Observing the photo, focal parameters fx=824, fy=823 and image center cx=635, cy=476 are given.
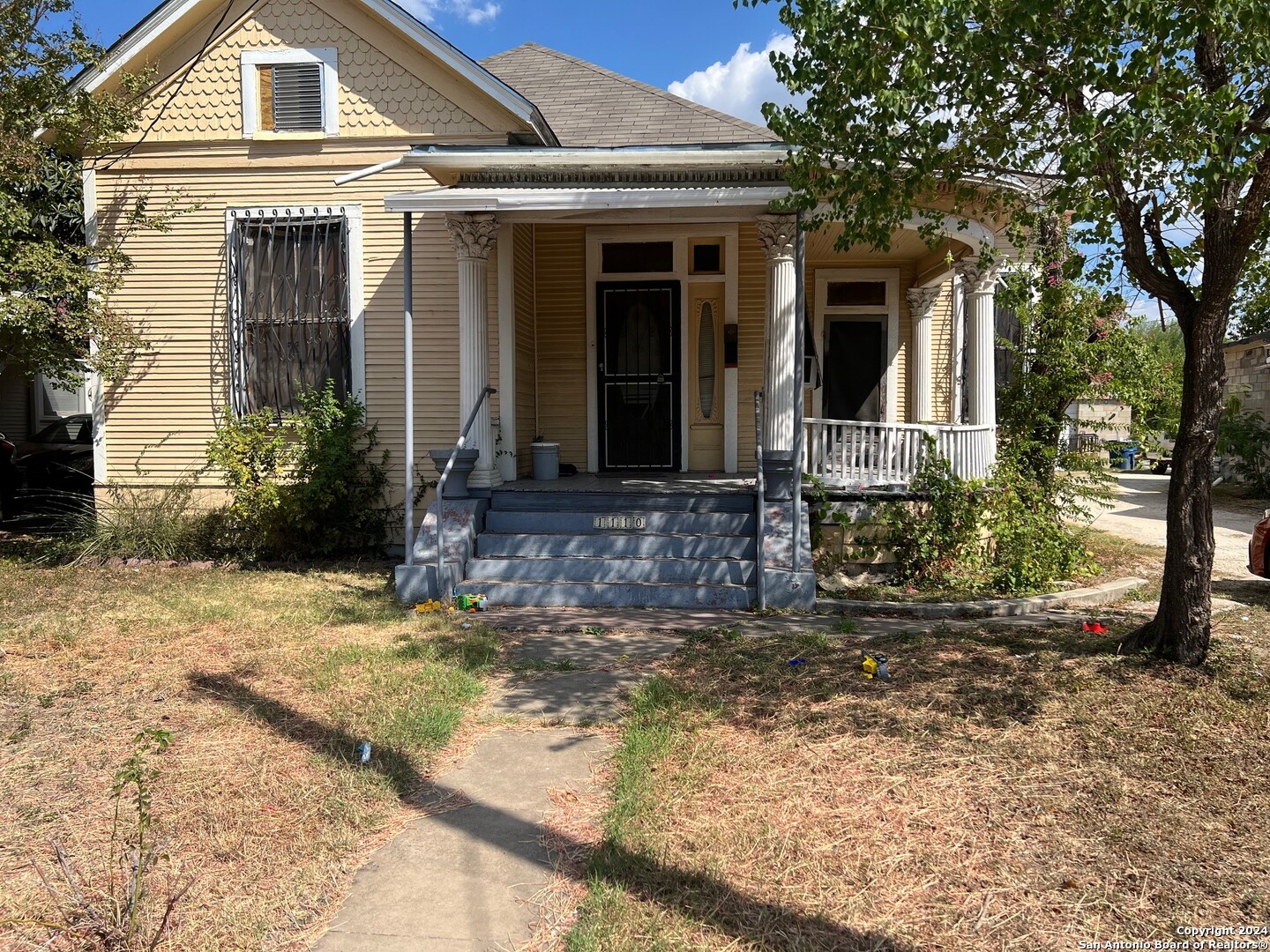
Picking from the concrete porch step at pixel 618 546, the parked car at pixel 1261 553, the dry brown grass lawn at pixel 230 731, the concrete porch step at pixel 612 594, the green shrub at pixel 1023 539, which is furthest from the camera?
the green shrub at pixel 1023 539

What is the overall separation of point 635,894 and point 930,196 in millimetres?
5024

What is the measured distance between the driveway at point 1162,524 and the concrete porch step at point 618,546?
4003 mm

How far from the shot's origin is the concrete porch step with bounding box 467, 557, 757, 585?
7.43 meters

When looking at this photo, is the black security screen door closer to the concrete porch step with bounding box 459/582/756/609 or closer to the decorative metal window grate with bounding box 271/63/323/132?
the concrete porch step with bounding box 459/582/756/609

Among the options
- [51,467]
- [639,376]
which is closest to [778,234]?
[639,376]

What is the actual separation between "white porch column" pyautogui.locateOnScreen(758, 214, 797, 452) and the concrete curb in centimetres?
161

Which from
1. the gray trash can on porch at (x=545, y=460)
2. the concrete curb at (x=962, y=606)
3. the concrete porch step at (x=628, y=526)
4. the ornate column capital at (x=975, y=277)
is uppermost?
the ornate column capital at (x=975, y=277)

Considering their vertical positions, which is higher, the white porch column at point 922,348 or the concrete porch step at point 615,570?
the white porch column at point 922,348

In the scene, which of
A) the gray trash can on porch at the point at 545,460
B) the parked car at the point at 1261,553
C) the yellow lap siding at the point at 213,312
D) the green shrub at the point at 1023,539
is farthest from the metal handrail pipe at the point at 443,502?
the parked car at the point at 1261,553

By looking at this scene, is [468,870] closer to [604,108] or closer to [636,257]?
[636,257]

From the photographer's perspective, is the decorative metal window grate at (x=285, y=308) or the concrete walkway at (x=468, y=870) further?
the decorative metal window grate at (x=285, y=308)

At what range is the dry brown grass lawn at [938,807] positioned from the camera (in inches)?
110

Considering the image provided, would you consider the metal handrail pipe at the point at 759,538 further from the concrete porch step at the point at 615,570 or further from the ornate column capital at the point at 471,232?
the ornate column capital at the point at 471,232

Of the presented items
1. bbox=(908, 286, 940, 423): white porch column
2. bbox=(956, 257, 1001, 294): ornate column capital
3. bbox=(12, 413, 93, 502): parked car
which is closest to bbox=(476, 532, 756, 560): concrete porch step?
bbox=(956, 257, 1001, 294): ornate column capital
